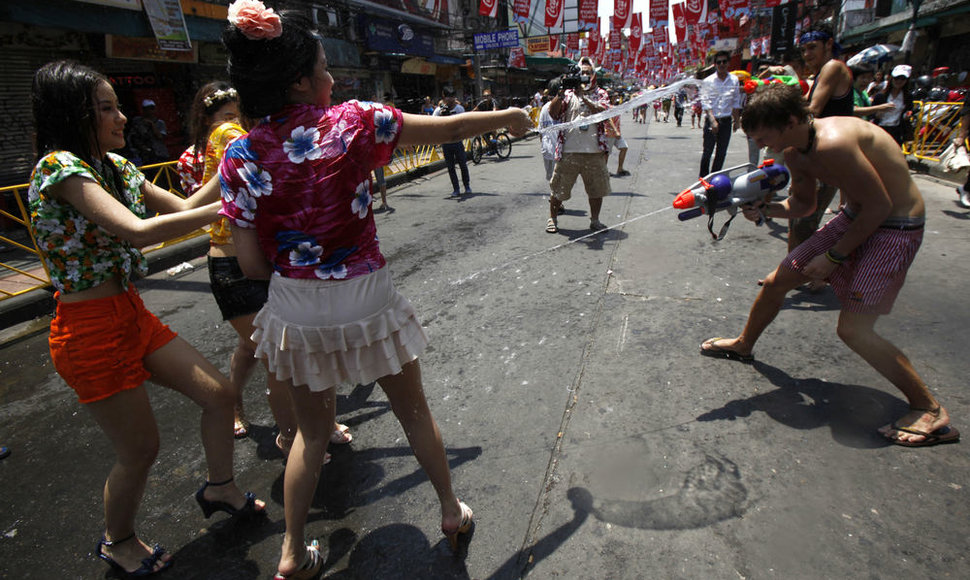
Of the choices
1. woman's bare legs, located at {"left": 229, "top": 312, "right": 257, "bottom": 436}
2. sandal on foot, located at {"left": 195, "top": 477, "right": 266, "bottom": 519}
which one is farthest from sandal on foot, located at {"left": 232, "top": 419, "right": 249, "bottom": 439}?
sandal on foot, located at {"left": 195, "top": 477, "right": 266, "bottom": 519}

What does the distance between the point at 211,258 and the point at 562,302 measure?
103 inches

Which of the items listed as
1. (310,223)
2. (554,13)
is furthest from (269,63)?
(554,13)

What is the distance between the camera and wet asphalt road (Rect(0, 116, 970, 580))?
6.24ft

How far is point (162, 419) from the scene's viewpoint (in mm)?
3107

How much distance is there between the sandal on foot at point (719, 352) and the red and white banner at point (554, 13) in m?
21.0

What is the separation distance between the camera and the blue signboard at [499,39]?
18891 millimetres

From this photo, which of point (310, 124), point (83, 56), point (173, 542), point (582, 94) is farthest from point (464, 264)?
point (83, 56)

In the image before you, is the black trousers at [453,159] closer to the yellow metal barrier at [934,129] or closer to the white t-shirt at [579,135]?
the white t-shirt at [579,135]

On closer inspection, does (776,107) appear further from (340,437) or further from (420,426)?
(340,437)

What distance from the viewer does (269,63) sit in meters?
1.35

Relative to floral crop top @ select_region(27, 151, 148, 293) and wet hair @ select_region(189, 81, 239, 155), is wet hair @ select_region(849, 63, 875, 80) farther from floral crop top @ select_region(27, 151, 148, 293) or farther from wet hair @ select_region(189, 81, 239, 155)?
floral crop top @ select_region(27, 151, 148, 293)

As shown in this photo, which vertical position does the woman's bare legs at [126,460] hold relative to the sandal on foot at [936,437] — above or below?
above

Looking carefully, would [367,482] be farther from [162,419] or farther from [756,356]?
[756,356]

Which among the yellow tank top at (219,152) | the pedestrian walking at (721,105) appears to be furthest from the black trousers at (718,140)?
the yellow tank top at (219,152)
